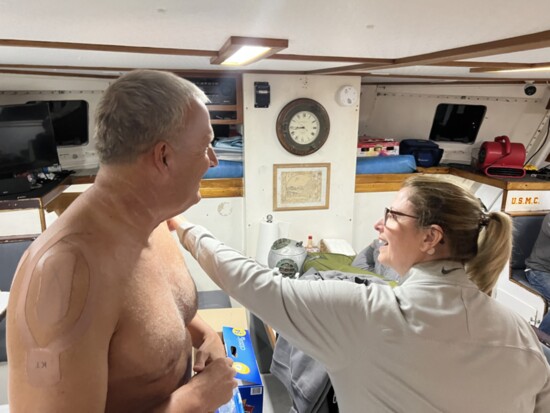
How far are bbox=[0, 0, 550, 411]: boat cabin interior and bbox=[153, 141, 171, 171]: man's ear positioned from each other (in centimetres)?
30

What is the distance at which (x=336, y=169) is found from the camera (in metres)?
3.24

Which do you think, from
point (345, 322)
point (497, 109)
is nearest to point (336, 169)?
point (497, 109)

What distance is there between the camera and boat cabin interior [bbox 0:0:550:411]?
953 mm

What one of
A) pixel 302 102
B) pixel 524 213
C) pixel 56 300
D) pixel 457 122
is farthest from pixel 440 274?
pixel 457 122

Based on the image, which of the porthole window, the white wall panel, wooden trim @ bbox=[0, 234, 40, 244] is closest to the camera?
wooden trim @ bbox=[0, 234, 40, 244]

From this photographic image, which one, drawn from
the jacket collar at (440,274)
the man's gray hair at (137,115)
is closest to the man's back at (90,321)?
the man's gray hair at (137,115)

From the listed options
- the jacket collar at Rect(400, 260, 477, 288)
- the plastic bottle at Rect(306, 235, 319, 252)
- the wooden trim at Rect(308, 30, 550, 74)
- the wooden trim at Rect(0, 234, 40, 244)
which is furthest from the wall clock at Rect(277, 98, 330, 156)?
the jacket collar at Rect(400, 260, 477, 288)

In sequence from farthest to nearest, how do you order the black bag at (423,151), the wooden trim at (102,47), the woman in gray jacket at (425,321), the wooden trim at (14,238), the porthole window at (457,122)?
1. the porthole window at (457,122)
2. the black bag at (423,151)
3. the wooden trim at (14,238)
4. the wooden trim at (102,47)
5. the woman in gray jacket at (425,321)

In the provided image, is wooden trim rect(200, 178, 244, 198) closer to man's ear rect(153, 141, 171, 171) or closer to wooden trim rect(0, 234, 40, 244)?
wooden trim rect(0, 234, 40, 244)

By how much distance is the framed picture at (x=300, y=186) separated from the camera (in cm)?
317

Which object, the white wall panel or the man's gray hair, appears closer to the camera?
the man's gray hair

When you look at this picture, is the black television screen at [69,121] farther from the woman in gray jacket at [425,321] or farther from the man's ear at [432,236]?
the man's ear at [432,236]

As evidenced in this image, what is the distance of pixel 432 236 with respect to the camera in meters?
1.01

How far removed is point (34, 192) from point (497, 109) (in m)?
4.08
